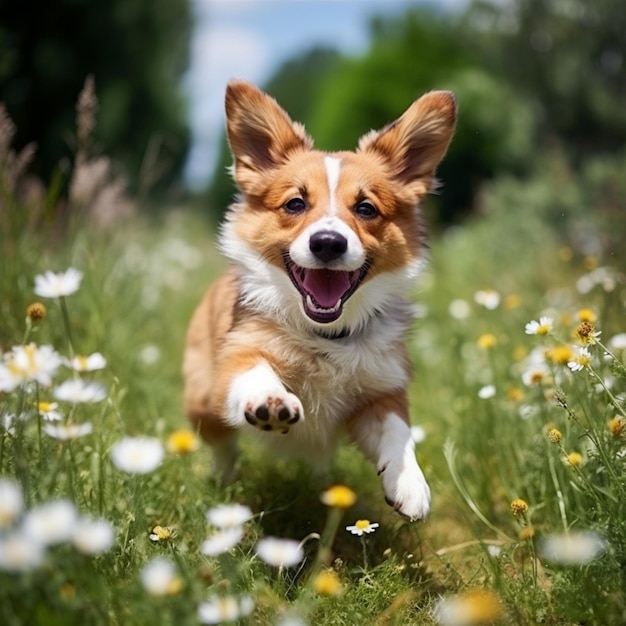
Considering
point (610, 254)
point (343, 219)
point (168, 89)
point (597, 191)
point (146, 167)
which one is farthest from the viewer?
point (168, 89)

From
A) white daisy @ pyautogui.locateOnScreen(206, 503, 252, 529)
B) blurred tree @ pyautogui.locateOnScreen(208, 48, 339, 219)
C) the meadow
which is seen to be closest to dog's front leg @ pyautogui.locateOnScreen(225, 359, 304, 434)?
the meadow

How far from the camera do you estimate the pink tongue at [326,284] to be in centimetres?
296

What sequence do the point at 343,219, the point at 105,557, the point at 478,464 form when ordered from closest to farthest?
the point at 105,557, the point at 343,219, the point at 478,464

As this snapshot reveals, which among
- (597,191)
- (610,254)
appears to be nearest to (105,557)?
(610,254)

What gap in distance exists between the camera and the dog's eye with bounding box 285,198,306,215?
3102mm

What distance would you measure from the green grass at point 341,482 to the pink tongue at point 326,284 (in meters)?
0.76

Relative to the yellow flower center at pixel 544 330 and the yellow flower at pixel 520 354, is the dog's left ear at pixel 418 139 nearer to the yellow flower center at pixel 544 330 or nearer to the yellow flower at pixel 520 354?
the yellow flower center at pixel 544 330

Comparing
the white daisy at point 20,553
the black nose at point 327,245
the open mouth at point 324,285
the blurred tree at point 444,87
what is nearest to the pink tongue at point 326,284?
the open mouth at point 324,285

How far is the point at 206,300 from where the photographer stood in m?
4.03

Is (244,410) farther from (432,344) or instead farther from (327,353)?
(432,344)

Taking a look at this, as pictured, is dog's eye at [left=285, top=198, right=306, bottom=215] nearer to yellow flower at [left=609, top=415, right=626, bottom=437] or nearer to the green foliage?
the green foliage

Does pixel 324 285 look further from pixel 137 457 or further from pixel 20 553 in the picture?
pixel 20 553

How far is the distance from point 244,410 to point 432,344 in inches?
160

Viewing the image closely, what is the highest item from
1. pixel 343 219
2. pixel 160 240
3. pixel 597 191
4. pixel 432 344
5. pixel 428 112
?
pixel 428 112
